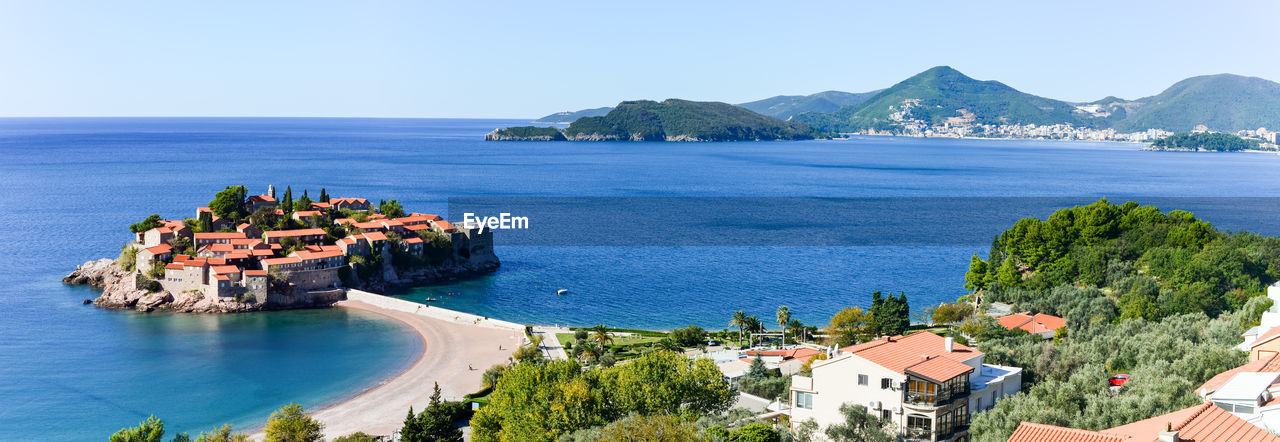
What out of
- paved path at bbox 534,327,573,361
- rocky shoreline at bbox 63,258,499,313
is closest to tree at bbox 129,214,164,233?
rocky shoreline at bbox 63,258,499,313

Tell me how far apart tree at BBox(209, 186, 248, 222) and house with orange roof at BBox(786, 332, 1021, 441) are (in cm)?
5810

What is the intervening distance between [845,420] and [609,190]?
389 feet

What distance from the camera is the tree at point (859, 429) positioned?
23984mm

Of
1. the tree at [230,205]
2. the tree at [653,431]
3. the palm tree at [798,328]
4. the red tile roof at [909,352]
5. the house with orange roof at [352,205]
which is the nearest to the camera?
the tree at [653,431]

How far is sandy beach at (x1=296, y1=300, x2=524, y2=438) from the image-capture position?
39.6 metres

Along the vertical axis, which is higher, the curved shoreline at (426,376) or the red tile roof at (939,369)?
the red tile roof at (939,369)

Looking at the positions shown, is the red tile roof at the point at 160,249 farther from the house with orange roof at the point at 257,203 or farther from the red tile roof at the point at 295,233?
the house with orange roof at the point at 257,203

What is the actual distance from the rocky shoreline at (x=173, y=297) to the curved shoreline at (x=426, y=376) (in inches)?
249

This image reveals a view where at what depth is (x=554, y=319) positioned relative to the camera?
59906 millimetres

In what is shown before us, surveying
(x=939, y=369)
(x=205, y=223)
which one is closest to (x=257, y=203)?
(x=205, y=223)

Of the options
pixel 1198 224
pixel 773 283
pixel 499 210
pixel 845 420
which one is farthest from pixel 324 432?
pixel 499 210

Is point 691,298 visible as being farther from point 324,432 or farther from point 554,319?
point 324,432

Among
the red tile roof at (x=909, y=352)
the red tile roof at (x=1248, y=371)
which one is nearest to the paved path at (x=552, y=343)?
the red tile roof at (x=909, y=352)

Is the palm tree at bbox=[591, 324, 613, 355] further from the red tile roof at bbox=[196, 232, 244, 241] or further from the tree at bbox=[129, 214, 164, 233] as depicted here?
the tree at bbox=[129, 214, 164, 233]
